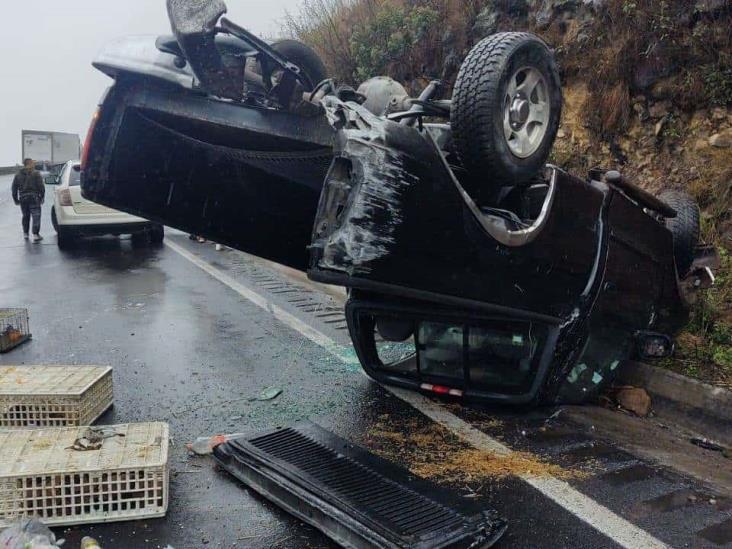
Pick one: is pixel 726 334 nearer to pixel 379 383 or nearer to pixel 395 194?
pixel 379 383

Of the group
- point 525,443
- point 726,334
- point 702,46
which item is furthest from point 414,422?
point 702,46

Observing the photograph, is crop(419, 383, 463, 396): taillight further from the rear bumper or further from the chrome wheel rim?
the rear bumper

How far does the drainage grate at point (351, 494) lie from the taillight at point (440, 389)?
858 millimetres

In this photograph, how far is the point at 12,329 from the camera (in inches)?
234

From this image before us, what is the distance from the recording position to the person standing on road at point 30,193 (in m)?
14.5

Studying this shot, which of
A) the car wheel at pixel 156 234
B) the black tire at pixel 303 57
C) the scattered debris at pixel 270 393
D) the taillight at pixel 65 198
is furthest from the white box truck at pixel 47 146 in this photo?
Answer: the black tire at pixel 303 57

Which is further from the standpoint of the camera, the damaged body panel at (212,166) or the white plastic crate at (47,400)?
the white plastic crate at (47,400)

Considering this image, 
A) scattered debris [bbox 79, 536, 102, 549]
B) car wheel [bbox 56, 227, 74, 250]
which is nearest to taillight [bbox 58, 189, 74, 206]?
car wheel [bbox 56, 227, 74, 250]

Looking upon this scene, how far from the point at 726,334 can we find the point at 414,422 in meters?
2.83

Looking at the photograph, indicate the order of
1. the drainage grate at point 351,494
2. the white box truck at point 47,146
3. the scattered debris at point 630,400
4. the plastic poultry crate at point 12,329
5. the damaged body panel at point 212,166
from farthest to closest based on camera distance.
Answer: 1. the white box truck at point 47,146
2. the plastic poultry crate at point 12,329
3. the scattered debris at point 630,400
4. the damaged body panel at point 212,166
5. the drainage grate at point 351,494

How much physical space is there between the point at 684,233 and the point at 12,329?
5775mm

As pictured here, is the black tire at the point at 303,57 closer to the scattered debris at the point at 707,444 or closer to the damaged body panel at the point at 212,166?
the damaged body panel at the point at 212,166

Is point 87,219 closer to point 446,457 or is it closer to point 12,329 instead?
point 12,329

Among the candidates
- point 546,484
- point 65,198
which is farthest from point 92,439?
point 65,198
